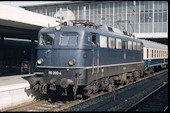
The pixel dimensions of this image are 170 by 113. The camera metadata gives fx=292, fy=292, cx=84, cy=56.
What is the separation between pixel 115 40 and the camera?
15.9 metres

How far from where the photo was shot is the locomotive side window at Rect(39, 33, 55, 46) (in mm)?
13344

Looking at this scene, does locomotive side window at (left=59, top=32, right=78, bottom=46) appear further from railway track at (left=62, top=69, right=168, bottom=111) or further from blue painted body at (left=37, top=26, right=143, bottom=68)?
railway track at (left=62, top=69, right=168, bottom=111)

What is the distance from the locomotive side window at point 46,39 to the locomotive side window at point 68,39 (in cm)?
52

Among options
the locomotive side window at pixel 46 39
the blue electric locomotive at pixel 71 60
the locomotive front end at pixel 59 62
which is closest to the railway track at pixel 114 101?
the blue electric locomotive at pixel 71 60

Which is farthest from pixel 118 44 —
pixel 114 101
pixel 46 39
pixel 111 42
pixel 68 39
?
pixel 46 39

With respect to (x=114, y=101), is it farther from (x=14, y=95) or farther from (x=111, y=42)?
(x=14, y=95)

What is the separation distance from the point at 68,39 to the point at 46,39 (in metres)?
1.18

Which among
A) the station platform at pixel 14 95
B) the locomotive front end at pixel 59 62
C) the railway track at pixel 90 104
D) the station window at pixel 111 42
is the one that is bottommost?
the railway track at pixel 90 104

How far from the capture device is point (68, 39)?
13.0 metres

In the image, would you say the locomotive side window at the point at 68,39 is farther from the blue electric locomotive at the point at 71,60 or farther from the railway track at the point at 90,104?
the railway track at the point at 90,104

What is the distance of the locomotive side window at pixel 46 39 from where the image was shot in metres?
13.3

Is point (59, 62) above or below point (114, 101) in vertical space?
above

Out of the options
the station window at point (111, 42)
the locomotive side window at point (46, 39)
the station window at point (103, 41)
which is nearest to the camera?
the locomotive side window at point (46, 39)

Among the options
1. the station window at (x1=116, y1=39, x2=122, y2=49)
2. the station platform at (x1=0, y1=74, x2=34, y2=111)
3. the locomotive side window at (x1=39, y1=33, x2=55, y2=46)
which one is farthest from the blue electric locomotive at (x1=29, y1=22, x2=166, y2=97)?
the station window at (x1=116, y1=39, x2=122, y2=49)
